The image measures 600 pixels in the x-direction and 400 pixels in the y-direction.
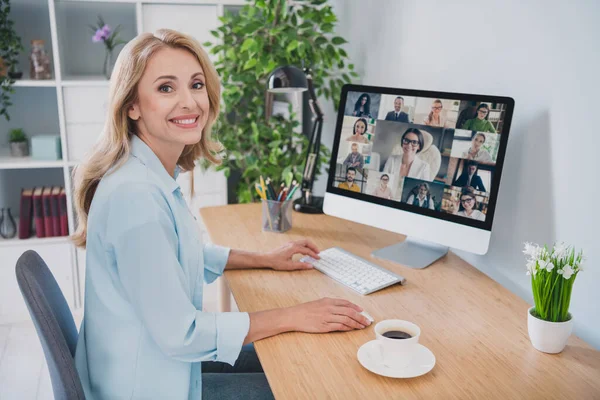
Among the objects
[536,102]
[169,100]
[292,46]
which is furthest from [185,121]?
[292,46]

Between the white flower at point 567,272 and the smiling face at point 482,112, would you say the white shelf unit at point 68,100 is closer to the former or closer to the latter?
the smiling face at point 482,112

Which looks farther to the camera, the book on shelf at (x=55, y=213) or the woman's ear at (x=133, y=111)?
the book on shelf at (x=55, y=213)

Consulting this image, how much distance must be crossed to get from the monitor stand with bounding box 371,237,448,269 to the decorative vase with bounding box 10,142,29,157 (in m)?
2.10

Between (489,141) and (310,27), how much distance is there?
4.14 feet

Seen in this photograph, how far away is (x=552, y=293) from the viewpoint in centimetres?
104

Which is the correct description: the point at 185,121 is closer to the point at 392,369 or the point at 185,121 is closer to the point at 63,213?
the point at 392,369

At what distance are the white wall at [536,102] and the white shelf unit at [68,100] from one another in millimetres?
1435

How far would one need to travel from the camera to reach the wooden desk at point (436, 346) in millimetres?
949

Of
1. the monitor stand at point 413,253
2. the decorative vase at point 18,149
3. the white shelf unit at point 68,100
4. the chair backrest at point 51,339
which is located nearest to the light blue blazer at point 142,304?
the chair backrest at point 51,339

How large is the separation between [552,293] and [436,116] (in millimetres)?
551

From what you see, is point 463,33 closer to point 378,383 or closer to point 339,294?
point 339,294

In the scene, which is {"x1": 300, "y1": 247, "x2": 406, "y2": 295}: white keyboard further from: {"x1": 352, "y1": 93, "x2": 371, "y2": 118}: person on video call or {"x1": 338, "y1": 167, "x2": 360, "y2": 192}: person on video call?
{"x1": 352, "y1": 93, "x2": 371, "y2": 118}: person on video call

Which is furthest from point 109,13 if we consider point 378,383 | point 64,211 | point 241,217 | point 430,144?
point 378,383

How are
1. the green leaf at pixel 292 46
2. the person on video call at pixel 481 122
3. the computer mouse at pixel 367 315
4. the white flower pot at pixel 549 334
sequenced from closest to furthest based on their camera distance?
the white flower pot at pixel 549 334, the computer mouse at pixel 367 315, the person on video call at pixel 481 122, the green leaf at pixel 292 46
